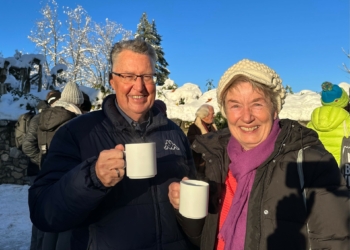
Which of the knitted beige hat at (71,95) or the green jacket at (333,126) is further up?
the knitted beige hat at (71,95)

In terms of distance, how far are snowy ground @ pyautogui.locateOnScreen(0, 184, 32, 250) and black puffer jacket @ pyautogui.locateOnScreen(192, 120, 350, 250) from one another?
435 centimetres

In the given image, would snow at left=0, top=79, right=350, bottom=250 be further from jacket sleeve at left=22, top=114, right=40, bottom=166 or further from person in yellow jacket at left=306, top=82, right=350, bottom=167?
person in yellow jacket at left=306, top=82, right=350, bottom=167

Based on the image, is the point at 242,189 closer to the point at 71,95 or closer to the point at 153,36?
the point at 71,95

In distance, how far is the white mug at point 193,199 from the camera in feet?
5.16

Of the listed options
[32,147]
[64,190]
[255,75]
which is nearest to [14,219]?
[32,147]

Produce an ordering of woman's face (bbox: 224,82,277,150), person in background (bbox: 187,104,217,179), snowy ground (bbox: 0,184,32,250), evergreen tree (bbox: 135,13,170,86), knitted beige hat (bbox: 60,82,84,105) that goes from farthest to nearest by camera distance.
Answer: evergreen tree (bbox: 135,13,170,86)
person in background (bbox: 187,104,217,179)
snowy ground (bbox: 0,184,32,250)
knitted beige hat (bbox: 60,82,84,105)
woman's face (bbox: 224,82,277,150)

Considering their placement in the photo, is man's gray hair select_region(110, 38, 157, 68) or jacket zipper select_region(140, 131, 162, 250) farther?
man's gray hair select_region(110, 38, 157, 68)

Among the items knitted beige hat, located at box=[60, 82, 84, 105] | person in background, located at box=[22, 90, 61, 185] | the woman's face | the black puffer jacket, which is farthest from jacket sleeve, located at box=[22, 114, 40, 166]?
the black puffer jacket

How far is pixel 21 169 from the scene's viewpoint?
28.1 ft

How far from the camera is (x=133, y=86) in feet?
6.39

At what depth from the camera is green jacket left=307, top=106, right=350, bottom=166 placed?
377 centimetres

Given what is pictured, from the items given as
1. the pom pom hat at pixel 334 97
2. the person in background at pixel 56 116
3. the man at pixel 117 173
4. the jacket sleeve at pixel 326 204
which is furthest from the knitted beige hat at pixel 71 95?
the jacket sleeve at pixel 326 204

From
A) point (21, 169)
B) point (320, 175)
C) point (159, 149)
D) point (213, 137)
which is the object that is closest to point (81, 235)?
point (159, 149)

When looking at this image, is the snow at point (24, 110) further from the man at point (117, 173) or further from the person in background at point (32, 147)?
the man at point (117, 173)
